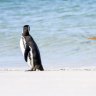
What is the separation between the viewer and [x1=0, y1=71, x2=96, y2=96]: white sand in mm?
5480

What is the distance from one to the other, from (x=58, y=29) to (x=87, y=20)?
2.45m

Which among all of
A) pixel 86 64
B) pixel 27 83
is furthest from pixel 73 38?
pixel 27 83

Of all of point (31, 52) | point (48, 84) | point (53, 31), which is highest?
point (48, 84)

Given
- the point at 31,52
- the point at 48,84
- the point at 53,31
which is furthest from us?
the point at 53,31

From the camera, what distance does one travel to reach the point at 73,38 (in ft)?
43.3

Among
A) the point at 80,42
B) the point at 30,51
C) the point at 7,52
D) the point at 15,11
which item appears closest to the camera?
the point at 30,51

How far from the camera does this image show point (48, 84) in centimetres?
598

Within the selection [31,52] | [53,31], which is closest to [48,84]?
[31,52]

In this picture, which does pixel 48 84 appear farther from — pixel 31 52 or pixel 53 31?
pixel 53 31

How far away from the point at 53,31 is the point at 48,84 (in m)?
9.00

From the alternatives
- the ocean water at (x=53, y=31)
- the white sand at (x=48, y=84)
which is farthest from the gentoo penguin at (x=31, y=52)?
the white sand at (x=48, y=84)

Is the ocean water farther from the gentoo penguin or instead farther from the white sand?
the white sand

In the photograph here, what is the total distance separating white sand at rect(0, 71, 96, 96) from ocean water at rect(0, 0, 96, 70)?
2381 mm

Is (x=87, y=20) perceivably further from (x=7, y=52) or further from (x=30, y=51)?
(x=30, y=51)
